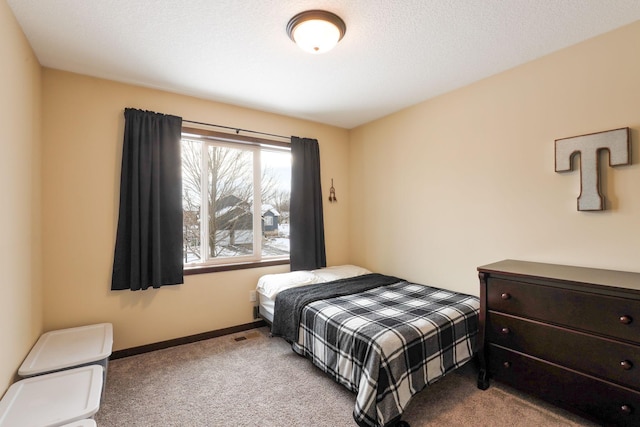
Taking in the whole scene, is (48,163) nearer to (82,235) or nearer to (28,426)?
(82,235)

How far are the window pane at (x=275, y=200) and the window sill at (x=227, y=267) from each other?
0.14m

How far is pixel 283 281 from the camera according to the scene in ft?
9.82

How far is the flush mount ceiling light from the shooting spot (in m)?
1.70

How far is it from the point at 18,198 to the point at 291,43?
78.8 inches

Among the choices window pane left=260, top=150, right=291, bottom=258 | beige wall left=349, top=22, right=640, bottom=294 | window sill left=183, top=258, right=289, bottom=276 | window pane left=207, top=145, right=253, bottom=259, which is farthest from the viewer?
window pane left=260, top=150, right=291, bottom=258

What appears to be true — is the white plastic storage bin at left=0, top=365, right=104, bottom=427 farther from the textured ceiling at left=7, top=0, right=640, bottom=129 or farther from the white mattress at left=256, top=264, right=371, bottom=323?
the textured ceiling at left=7, top=0, right=640, bottom=129

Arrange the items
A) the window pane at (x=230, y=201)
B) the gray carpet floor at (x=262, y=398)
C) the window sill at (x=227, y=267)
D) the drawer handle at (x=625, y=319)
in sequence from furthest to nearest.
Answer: the window pane at (x=230, y=201)
the window sill at (x=227, y=267)
the gray carpet floor at (x=262, y=398)
the drawer handle at (x=625, y=319)

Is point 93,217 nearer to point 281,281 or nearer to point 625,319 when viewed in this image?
point 281,281

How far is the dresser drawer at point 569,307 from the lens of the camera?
151cm

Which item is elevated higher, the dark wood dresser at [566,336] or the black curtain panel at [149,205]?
the black curtain panel at [149,205]

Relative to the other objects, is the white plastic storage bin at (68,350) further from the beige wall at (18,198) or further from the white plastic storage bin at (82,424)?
the white plastic storage bin at (82,424)

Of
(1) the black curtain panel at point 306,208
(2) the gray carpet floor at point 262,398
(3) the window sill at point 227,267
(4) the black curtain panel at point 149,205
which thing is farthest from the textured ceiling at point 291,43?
(2) the gray carpet floor at point 262,398

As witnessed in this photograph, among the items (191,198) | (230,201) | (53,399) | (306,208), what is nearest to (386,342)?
(53,399)

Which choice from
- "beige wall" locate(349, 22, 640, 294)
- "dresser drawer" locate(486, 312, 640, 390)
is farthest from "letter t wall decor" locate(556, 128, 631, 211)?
"dresser drawer" locate(486, 312, 640, 390)
